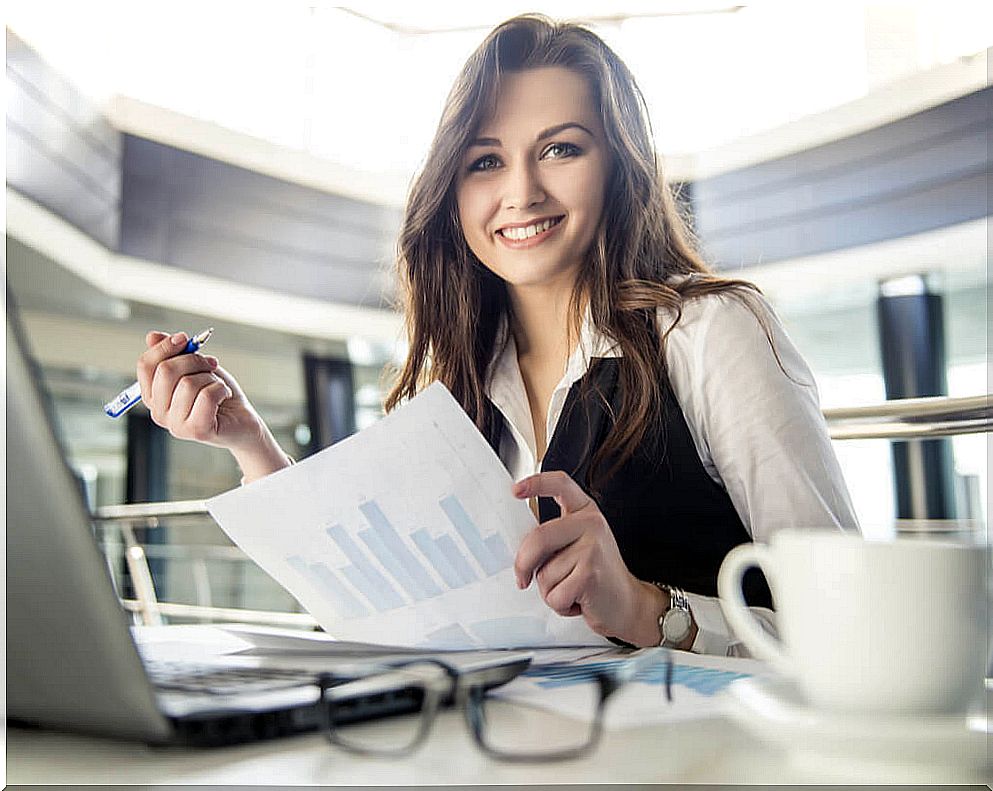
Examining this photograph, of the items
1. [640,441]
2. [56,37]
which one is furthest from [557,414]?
[56,37]

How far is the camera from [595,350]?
0.92 m

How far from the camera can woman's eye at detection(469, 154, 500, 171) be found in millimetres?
1020

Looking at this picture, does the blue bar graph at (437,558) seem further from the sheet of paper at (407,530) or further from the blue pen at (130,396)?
the blue pen at (130,396)

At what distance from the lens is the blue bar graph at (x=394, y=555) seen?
49cm

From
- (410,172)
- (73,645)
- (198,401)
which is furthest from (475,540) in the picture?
(410,172)

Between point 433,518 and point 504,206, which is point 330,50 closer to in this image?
point 504,206

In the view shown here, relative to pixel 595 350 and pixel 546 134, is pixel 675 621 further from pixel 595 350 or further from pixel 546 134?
pixel 546 134

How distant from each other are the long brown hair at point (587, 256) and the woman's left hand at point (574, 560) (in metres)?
0.34

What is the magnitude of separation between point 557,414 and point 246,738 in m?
0.63

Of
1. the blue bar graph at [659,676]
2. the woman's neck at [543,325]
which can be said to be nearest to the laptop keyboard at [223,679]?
the blue bar graph at [659,676]

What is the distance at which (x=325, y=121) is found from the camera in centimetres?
441

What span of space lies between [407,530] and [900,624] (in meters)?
0.28

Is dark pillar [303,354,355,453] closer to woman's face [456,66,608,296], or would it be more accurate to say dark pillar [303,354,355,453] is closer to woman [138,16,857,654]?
woman [138,16,857,654]

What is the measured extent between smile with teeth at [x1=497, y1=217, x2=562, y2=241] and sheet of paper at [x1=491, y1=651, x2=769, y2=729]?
1.96ft
